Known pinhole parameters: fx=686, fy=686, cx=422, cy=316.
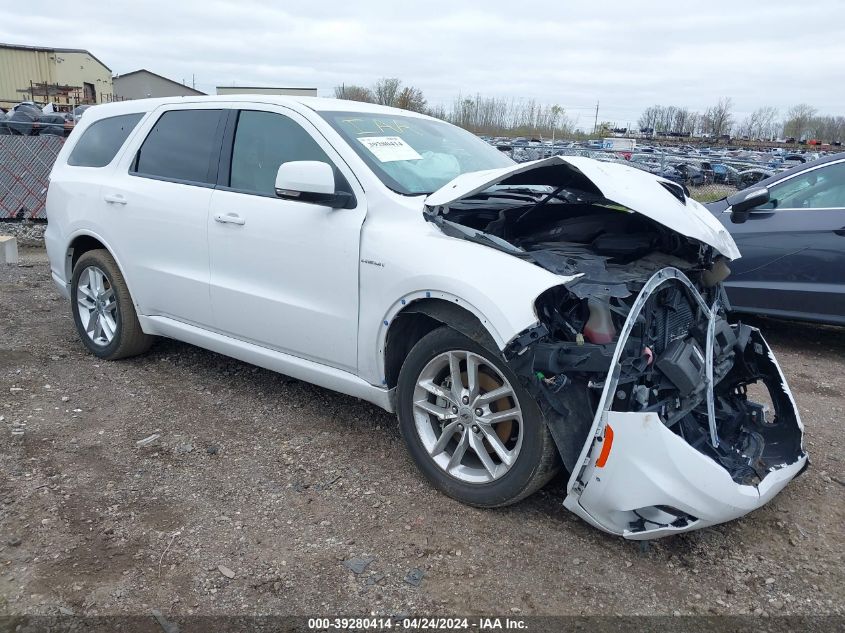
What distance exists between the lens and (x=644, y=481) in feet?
8.32

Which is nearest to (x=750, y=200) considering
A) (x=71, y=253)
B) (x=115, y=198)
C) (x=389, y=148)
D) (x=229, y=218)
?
(x=389, y=148)

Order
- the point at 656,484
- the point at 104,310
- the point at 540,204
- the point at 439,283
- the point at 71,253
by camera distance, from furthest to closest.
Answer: the point at 71,253
the point at 104,310
the point at 540,204
the point at 439,283
the point at 656,484

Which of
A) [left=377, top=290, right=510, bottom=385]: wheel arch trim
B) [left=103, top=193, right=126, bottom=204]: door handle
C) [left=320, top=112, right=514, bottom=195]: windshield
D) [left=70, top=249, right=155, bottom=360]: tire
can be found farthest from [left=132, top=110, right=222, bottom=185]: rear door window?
[left=377, top=290, right=510, bottom=385]: wheel arch trim

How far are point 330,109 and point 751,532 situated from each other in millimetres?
2993

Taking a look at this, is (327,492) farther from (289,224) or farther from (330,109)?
(330,109)

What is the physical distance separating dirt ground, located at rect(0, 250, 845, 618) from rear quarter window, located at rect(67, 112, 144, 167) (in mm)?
1727

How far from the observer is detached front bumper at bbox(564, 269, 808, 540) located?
2.52m

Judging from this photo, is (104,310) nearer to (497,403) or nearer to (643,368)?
(497,403)

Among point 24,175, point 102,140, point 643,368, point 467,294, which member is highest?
point 102,140

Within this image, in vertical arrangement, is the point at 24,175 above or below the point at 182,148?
below

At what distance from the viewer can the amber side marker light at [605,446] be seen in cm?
257

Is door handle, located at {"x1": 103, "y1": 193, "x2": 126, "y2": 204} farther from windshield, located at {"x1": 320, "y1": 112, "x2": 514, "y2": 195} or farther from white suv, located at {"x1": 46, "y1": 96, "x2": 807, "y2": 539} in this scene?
windshield, located at {"x1": 320, "y1": 112, "x2": 514, "y2": 195}

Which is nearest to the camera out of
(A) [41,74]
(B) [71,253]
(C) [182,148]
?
(C) [182,148]

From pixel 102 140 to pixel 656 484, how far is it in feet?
14.3
